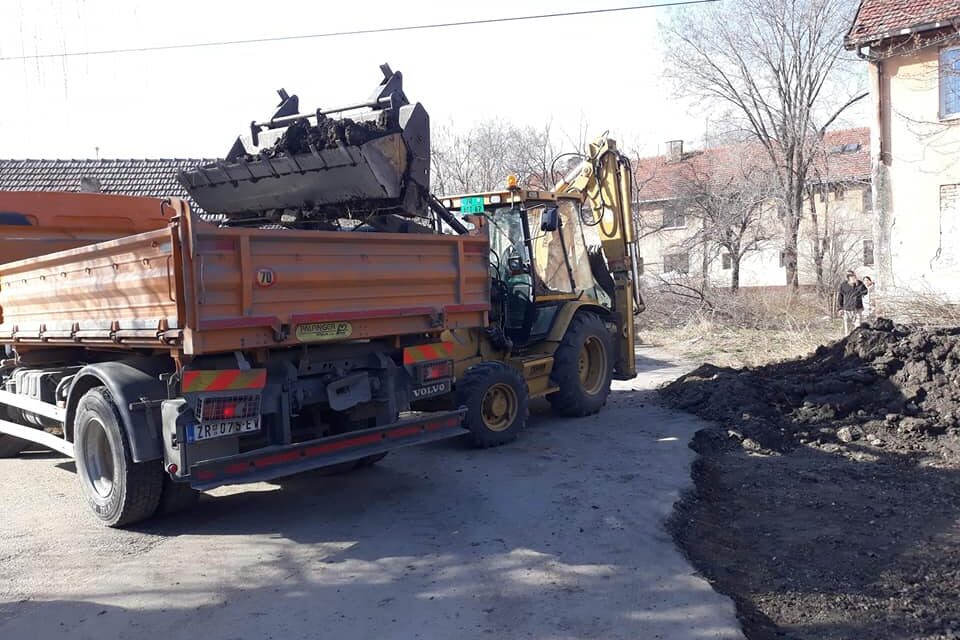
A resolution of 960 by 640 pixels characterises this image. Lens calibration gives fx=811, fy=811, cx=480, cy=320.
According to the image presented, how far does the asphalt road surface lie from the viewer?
4.23 meters

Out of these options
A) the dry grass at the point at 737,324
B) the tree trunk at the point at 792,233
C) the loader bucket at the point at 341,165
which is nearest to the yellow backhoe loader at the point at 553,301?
the loader bucket at the point at 341,165

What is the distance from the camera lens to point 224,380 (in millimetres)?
5371

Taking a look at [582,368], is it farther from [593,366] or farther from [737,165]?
[737,165]

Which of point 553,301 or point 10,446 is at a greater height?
point 553,301

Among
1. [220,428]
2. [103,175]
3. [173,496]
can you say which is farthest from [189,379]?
[103,175]

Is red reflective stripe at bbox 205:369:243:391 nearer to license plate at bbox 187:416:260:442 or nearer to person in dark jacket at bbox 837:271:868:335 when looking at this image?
license plate at bbox 187:416:260:442

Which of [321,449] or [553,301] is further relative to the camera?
[553,301]

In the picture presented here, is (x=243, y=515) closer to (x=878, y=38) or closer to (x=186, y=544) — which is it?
(x=186, y=544)

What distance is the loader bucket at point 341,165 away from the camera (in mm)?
6742

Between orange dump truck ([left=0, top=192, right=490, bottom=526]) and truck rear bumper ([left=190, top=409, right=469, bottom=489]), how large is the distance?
0.01 m

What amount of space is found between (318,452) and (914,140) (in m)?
13.8

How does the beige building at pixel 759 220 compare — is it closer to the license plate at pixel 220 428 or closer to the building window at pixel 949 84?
the building window at pixel 949 84

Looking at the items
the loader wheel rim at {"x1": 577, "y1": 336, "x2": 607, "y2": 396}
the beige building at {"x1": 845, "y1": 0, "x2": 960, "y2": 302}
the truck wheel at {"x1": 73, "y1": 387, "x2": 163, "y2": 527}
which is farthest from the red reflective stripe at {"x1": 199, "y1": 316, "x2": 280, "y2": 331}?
the beige building at {"x1": 845, "y1": 0, "x2": 960, "y2": 302}

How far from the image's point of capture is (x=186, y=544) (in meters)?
5.55
